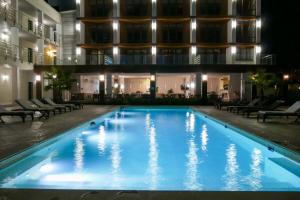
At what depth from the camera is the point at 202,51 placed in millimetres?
37906

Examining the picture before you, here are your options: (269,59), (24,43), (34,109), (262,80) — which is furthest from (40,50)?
(269,59)

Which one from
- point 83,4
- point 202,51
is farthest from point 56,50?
point 202,51

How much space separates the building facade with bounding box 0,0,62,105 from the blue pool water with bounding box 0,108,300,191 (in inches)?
615

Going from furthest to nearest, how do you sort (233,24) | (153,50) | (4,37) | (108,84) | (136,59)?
1. (136,59)
2. (153,50)
3. (233,24)
4. (108,84)
5. (4,37)

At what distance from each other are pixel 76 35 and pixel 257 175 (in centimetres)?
3326

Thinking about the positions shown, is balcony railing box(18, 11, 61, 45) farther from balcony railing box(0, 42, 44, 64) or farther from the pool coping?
the pool coping

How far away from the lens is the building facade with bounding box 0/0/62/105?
26.0m

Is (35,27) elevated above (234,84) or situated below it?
above

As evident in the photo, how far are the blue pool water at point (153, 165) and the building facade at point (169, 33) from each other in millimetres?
25285

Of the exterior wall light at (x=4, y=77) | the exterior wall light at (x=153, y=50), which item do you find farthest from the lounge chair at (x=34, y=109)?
the exterior wall light at (x=153, y=50)

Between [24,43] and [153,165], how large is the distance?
90.7ft

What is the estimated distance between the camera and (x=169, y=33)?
38.3 metres

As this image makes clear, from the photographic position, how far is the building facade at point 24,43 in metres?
26.0

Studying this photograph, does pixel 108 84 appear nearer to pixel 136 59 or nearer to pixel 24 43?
pixel 136 59
